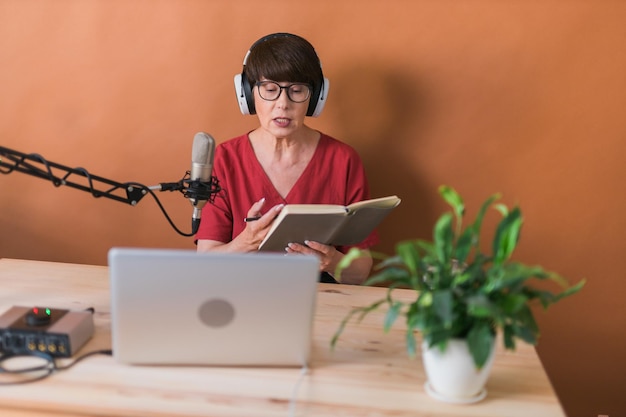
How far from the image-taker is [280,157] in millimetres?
2121

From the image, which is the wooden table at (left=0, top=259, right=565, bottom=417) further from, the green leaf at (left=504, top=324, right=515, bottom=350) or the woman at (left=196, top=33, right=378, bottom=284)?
the woman at (left=196, top=33, right=378, bottom=284)

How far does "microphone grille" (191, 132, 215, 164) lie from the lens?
4.50 feet

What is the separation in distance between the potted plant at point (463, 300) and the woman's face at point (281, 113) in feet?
3.02

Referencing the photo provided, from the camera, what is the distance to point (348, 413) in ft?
3.61

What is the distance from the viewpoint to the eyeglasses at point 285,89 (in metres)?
1.93

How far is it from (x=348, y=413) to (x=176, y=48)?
1.57 m

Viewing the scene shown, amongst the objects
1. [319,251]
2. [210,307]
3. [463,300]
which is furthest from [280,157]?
[463,300]

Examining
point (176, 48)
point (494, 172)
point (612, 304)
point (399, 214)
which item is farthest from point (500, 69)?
point (176, 48)

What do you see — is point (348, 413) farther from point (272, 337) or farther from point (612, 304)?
point (612, 304)

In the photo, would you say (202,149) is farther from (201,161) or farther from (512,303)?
(512,303)

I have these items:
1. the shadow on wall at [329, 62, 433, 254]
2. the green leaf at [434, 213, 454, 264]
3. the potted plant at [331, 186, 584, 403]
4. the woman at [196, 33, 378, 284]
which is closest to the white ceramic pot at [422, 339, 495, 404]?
the potted plant at [331, 186, 584, 403]

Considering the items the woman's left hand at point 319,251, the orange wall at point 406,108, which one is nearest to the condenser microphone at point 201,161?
the woman's left hand at point 319,251

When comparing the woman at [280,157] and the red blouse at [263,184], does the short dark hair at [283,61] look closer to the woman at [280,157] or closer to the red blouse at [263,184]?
the woman at [280,157]

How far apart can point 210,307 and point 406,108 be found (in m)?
1.28
